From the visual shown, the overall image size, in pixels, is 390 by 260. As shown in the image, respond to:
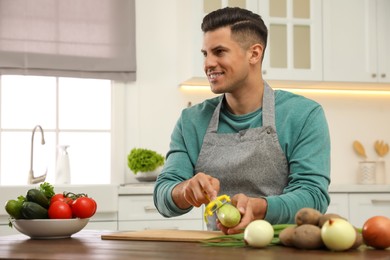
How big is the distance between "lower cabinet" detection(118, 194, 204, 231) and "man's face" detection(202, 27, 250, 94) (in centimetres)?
162

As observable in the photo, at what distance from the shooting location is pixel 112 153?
4500 millimetres

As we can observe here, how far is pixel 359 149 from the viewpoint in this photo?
15.8 ft

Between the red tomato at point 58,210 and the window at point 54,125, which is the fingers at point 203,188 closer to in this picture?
the red tomato at point 58,210

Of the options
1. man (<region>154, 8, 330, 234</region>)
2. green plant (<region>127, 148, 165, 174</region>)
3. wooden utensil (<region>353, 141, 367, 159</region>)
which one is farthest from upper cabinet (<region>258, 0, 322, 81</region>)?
man (<region>154, 8, 330, 234</region>)

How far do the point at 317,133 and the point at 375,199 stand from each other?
2105 mm

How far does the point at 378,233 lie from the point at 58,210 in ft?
3.12

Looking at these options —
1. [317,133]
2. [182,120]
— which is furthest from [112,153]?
[317,133]

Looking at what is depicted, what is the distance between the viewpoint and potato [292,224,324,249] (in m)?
1.61

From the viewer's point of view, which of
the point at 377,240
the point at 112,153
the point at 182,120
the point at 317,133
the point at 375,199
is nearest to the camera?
the point at 377,240

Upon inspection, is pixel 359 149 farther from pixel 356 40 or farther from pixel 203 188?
pixel 203 188

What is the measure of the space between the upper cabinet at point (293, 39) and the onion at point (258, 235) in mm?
2755

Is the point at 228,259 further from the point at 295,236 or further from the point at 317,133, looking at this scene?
the point at 317,133

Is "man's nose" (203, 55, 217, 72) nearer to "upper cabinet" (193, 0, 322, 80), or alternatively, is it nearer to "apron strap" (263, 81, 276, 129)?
"apron strap" (263, 81, 276, 129)

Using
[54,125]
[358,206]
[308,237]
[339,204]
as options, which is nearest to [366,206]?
[358,206]
